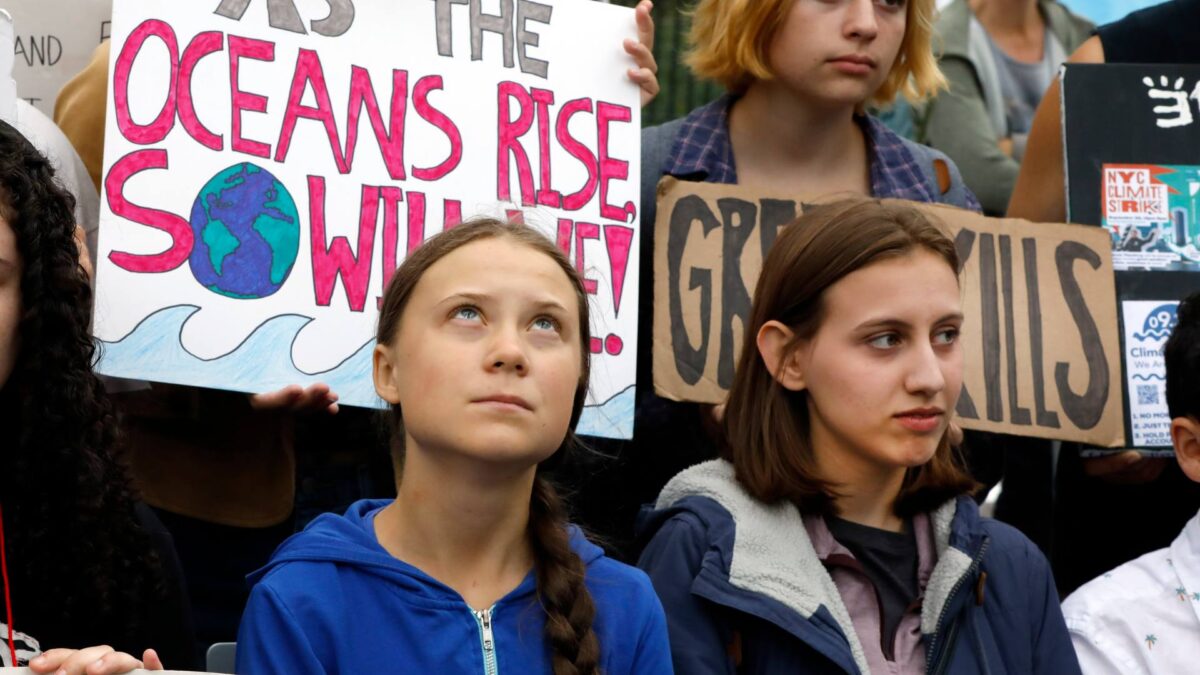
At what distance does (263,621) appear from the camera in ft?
7.73

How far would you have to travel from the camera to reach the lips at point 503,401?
2.42 metres

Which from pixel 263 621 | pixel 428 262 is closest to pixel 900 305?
pixel 428 262

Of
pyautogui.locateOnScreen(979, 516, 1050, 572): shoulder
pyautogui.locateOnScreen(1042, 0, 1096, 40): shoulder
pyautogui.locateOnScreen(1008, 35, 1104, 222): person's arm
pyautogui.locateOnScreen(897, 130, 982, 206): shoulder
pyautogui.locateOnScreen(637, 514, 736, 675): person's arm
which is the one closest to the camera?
pyautogui.locateOnScreen(637, 514, 736, 675): person's arm

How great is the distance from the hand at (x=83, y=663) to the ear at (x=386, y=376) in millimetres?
638

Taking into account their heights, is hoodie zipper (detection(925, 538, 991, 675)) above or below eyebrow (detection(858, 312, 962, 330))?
below

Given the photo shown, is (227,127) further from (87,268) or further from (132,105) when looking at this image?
(87,268)

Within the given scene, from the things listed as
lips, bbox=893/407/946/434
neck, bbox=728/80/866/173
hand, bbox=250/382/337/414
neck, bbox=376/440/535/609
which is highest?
neck, bbox=728/80/866/173

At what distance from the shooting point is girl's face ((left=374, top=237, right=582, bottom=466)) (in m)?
2.42

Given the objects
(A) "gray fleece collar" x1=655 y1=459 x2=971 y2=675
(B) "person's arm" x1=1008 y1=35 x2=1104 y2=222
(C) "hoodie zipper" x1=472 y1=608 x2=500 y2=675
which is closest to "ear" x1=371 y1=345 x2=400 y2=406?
(C) "hoodie zipper" x1=472 y1=608 x2=500 y2=675

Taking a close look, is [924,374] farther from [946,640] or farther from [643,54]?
[643,54]

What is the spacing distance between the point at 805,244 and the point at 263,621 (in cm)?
122

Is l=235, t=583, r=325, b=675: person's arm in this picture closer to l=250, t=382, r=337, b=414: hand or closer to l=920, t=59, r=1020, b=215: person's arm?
l=250, t=382, r=337, b=414: hand

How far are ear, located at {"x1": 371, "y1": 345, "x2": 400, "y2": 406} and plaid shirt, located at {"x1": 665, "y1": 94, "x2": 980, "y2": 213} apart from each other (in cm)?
121

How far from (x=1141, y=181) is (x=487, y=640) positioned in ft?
7.05
